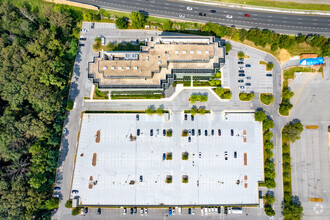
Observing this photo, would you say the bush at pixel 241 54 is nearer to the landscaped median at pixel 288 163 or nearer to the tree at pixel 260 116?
the tree at pixel 260 116

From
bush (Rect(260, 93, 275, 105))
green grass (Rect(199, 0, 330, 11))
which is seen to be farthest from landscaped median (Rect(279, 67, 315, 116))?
green grass (Rect(199, 0, 330, 11))

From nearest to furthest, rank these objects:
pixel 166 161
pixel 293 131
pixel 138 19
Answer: pixel 293 131 < pixel 166 161 < pixel 138 19

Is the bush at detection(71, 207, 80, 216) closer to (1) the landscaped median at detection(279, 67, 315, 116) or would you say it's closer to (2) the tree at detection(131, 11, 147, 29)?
(2) the tree at detection(131, 11, 147, 29)

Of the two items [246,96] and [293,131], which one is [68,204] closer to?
[246,96]

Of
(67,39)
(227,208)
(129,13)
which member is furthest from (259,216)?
(67,39)

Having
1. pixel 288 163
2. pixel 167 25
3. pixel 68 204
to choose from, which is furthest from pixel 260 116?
pixel 68 204

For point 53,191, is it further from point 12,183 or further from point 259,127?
point 259,127
